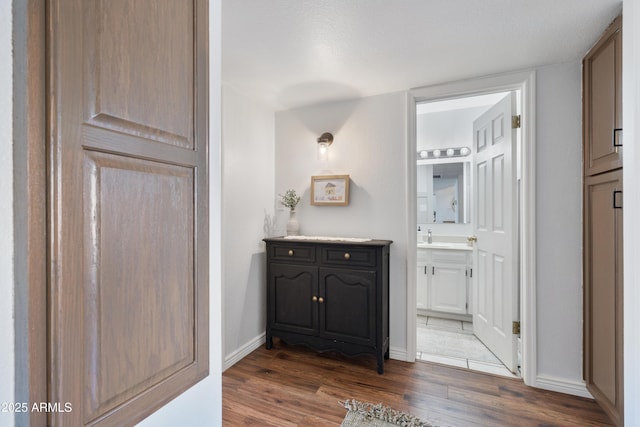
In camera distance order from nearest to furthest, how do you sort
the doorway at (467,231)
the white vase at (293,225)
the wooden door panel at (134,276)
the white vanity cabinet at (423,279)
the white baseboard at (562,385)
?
the wooden door panel at (134,276)
the white baseboard at (562,385)
the doorway at (467,231)
the white vase at (293,225)
the white vanity cabinet at (423,279)

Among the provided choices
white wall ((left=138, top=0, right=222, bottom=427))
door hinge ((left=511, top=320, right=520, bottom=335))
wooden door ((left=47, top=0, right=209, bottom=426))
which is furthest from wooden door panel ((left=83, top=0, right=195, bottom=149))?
door hinge ((left=511, top=320, right=520, bottom=335))

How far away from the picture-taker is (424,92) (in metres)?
2.48

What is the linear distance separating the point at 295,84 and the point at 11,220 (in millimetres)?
2194

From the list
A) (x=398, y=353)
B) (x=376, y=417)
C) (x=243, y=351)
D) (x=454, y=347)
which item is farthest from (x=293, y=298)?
(x=454, y=347)

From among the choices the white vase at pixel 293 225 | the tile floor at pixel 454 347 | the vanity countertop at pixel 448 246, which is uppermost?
the white vase at pixel 293 225

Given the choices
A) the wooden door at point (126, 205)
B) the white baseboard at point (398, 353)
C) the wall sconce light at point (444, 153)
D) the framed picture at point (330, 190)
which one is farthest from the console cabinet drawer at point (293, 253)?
the wall sconce light at point (444, 153)

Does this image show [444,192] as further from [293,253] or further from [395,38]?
[395,38]

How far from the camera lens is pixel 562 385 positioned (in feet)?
Result: 6.85

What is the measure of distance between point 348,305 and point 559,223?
61.8 inches

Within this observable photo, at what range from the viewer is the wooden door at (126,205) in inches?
23.6

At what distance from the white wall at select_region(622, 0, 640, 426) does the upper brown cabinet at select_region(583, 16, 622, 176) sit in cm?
16

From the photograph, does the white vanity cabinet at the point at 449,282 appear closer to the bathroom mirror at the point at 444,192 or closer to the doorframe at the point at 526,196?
the bathroom mirror at the point at 444,192

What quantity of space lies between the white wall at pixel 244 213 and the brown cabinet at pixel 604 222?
2.39 meters

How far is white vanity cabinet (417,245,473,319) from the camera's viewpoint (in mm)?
3379
